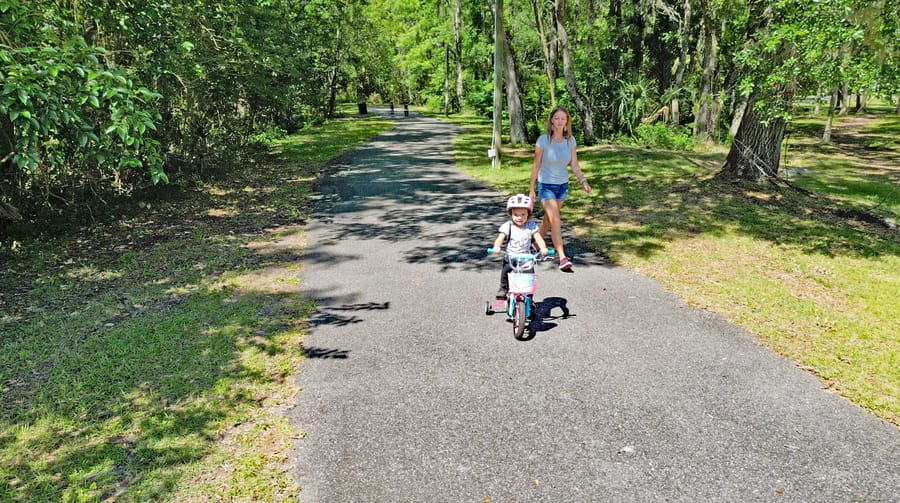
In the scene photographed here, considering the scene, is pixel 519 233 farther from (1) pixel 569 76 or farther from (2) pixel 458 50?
(2) pixel 458 50

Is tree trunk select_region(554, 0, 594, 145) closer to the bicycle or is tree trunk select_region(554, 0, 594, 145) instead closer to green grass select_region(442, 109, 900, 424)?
green grass select_region(442, 109, 900, 424)

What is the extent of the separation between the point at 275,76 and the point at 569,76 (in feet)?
38.7

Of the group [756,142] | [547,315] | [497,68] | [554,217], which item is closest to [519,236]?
[547,315]

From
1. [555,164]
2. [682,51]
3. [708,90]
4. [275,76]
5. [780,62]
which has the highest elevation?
[682,51]

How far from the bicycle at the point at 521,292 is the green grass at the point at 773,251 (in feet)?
7.97

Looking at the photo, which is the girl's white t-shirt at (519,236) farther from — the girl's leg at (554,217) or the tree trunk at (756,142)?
the tree trunk at (756,142)

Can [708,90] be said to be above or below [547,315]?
above

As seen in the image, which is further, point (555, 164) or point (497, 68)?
point (497, 68)

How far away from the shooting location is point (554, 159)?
7.53 m

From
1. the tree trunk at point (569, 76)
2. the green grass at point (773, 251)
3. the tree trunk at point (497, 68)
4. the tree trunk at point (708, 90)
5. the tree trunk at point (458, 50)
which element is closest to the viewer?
the green grass at point (773, 251)

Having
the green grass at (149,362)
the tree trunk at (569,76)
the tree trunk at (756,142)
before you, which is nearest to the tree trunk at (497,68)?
the tree trunk at (569,76)

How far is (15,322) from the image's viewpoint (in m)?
6.58

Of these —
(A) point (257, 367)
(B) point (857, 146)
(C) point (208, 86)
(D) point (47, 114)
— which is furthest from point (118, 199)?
(B) point (857, 146)

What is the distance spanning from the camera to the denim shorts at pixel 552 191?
25.2 feet
